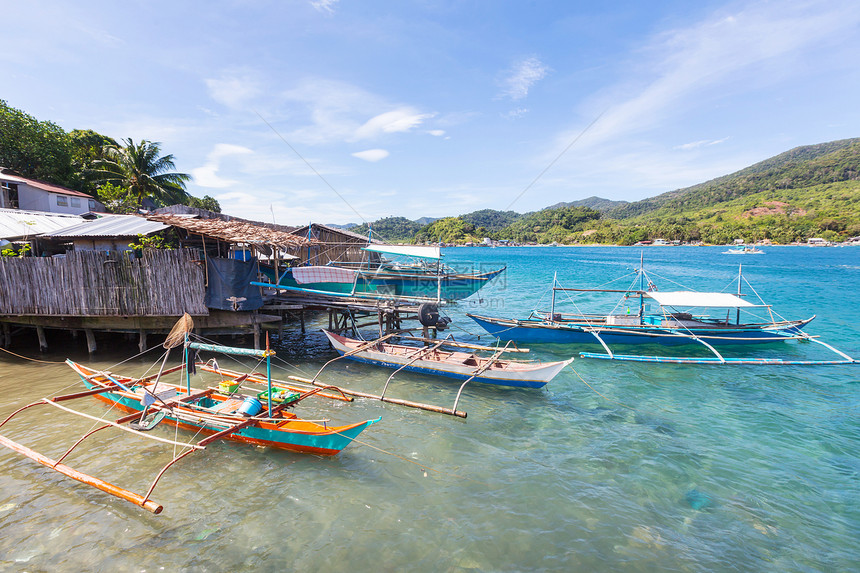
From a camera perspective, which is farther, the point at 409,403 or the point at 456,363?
the point at 456,363

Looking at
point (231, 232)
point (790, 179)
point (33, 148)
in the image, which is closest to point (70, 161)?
point (33, 148)

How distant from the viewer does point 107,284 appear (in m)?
13.6

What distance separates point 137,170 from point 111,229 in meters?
20.8

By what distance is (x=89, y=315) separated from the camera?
13.8m

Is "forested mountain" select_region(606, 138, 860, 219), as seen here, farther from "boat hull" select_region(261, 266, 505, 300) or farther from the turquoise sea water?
the turquoise sea water

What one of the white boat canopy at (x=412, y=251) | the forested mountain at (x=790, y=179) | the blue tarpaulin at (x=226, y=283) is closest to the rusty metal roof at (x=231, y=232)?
the blue tarpaulin at (x=226, y=283)

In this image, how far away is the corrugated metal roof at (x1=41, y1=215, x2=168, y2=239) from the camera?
14625 mm

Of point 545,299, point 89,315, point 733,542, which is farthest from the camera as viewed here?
point 545,299

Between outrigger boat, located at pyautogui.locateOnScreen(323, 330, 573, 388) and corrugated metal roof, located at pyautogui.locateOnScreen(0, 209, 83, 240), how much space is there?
15398 mm

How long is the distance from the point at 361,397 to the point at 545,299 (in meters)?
26.8

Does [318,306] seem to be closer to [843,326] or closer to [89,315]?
[89,315]

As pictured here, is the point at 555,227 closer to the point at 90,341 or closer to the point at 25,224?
the point at 25,224

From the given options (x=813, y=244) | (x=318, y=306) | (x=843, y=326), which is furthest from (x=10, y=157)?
(x=813, y=244)

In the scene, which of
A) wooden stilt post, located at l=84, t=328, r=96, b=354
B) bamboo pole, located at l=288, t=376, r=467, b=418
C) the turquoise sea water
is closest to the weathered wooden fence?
wooden stilt post, located at l=84, t=328, r=96, b=354
